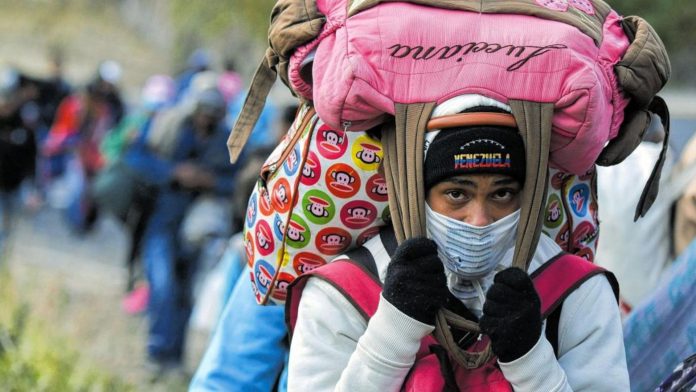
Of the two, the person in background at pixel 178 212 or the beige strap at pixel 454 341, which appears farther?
the person in background at pixel 178 212

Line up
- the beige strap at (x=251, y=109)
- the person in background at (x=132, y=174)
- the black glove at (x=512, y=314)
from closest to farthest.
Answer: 1. the black glove at (x=512, y=314)
2. the beige strap at (x=251, y=109)
3. the person in background at (x=132, y=174)

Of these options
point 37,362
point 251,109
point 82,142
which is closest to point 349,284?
point 251,109

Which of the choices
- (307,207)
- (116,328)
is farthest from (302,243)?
(116,328)

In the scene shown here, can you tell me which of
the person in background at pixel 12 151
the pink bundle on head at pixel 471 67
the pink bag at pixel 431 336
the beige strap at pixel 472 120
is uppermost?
the pink bundle on head at pixel 471 67

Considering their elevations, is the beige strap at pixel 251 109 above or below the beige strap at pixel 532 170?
below

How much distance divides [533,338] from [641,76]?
612 mm

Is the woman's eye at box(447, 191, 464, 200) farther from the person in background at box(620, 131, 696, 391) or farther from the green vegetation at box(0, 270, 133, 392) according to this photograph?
the green vegetation at box(0, 270, 133, 392)

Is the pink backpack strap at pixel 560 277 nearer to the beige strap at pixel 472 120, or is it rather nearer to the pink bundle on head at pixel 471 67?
the pink bundle on head at pixel 471 67

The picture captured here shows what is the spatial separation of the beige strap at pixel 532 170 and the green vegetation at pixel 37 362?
373 centimetres

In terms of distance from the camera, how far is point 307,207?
→ 2777 millimetres

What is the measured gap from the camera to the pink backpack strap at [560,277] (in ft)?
8.39

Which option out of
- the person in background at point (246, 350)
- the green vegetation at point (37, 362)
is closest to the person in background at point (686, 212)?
the person in background at point (246, 350)

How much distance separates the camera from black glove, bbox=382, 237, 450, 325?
2.36 metres

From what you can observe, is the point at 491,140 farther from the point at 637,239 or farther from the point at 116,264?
the point at 116,264
